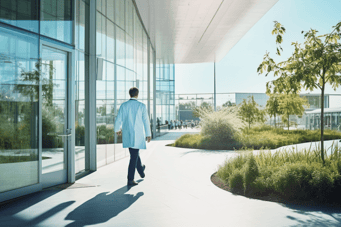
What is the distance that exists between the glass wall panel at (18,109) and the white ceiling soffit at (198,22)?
28.9ft

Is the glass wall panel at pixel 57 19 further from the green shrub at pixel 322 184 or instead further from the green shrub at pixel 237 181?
the green shrub at pixel 322 184

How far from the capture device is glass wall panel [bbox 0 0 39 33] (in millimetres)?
4568

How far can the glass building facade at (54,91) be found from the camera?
4.66 m

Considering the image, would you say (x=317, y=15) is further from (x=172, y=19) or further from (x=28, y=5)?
(x=172, y=19)

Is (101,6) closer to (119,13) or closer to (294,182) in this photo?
(119,13)

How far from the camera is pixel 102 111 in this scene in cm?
819

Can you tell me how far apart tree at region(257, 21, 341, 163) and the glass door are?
164 inches

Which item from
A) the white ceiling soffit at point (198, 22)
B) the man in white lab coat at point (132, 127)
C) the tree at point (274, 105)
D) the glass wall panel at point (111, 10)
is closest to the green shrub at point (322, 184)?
the man in white lab coat at point (132, 127)

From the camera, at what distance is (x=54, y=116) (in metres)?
5.76

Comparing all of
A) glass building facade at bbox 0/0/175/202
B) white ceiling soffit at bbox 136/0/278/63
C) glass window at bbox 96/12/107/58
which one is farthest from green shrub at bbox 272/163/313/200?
white ceiling soffit at bbox 136/0/278/63

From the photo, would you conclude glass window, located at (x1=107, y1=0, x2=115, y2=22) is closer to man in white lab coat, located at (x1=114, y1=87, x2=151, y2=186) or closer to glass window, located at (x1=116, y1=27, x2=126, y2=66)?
glass window, located at (x1=116, y1=27, x2=126, y2=66)

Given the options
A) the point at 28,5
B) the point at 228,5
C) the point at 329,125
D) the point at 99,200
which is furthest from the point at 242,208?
the point at 329,125

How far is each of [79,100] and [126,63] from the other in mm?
4278

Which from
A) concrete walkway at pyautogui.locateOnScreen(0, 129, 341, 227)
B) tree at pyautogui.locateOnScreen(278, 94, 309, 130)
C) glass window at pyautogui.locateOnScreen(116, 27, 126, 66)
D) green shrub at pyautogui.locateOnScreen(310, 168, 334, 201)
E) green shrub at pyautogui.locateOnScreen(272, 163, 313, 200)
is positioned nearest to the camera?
concrete walkway at pyautogui.locateOnScreen(0, 129, 341, 227)
